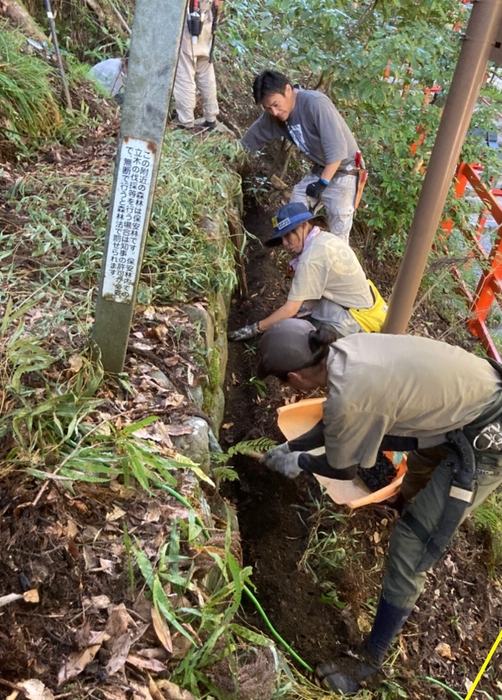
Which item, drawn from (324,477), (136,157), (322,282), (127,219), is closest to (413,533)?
(324,477)

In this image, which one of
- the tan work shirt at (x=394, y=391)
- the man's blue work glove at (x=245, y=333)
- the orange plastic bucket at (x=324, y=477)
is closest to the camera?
the tan work shirt at (x=394, y=391)

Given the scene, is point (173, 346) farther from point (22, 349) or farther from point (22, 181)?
point (22, 181)

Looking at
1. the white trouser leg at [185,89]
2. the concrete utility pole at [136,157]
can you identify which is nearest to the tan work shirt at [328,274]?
the concrete utility pole at [136,157]

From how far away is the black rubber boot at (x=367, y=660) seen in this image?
315 cm

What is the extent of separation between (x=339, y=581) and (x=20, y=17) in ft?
19.1

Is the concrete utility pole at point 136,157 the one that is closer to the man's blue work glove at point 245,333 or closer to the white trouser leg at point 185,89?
the man's blue work glove at point 245,333

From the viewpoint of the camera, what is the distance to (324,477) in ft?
13.1

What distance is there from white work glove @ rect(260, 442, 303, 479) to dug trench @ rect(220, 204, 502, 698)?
0.29 m

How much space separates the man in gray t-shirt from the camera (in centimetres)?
508

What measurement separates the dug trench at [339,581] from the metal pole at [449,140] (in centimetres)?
150

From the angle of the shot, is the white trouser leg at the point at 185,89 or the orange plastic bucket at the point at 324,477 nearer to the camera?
the orange plastic bucket at the point at 324,477

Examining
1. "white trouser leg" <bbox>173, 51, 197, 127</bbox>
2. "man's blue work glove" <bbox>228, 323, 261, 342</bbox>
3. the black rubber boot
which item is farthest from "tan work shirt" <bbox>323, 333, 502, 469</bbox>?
"white trouser leg" <bbox>173, 51, 197, 127</bbox>

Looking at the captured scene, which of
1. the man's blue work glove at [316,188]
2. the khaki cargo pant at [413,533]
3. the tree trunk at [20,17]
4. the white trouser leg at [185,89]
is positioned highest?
the tree trunk at [20,17]

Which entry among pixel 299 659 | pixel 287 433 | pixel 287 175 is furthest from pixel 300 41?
pixel 299 659
